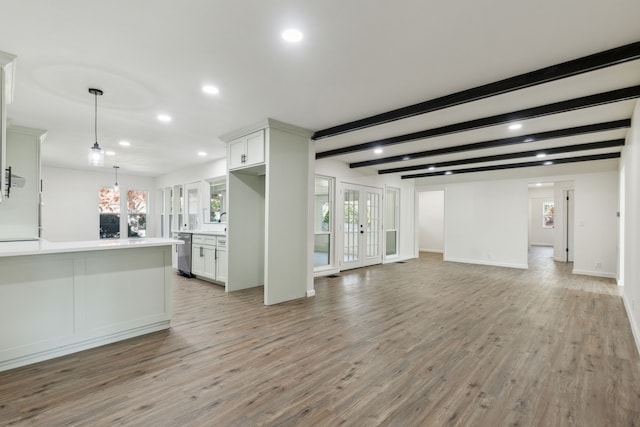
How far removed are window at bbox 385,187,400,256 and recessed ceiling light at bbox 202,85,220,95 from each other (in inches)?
249

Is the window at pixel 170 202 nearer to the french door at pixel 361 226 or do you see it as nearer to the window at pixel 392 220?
the french door at pixel 361 226

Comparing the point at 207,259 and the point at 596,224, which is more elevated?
the point at 596,224

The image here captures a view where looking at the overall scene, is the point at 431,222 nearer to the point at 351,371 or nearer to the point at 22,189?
the point at 351,371

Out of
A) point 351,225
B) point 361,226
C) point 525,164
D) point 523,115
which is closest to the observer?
point 523,115

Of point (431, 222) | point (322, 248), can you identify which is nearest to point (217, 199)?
point (322, 248)

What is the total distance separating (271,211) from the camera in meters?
4.31

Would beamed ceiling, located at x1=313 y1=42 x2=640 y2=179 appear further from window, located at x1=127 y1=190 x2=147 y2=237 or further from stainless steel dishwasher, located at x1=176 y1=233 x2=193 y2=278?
window, located at x1=127 y1=190 x2=147 y2=237

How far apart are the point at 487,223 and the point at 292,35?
313 inches

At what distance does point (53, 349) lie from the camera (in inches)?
105

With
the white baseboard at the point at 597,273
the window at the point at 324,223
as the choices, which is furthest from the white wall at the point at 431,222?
the window at the point at 324,223

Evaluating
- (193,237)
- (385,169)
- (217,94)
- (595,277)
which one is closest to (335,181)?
(385,169)

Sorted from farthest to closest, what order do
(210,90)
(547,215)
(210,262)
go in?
(547,215) → (210,262) → (210,90)

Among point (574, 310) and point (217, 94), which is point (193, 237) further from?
point (574, 310)

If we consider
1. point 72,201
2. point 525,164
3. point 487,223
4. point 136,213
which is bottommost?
point 487,223
